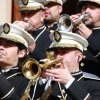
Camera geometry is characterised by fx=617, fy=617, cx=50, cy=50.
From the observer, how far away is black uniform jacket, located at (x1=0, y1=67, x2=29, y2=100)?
6.61m

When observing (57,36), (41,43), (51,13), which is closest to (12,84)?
(57,36)

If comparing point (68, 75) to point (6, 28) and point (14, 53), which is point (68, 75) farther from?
point (6, 28)

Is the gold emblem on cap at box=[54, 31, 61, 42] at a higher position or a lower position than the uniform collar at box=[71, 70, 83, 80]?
higher

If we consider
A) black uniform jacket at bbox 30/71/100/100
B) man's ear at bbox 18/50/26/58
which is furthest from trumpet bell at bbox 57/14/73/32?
black uniform jacket at bbox 30/71/100/100

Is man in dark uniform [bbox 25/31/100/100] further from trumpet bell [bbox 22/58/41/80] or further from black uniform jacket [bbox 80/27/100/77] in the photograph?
black uniform jacket [bbox 80/27/100/77]

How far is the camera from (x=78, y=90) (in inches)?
244

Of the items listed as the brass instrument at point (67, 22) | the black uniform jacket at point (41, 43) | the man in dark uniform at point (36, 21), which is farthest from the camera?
the man in dark uniform at point (36, 21)

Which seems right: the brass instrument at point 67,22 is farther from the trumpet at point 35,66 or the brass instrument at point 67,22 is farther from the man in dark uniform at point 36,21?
the trumpet at point 35,66

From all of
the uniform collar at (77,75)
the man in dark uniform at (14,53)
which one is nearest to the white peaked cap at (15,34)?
the man in dark uniform at (14,53)

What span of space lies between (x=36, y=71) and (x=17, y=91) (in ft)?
2.07

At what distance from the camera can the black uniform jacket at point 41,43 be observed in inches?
300

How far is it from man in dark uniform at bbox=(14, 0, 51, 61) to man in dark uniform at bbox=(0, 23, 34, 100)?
0.55 meters

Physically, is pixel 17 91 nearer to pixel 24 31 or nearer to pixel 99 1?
pixel 24 31

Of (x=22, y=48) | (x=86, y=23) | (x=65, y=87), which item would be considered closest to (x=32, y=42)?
(x=22, y=48)
